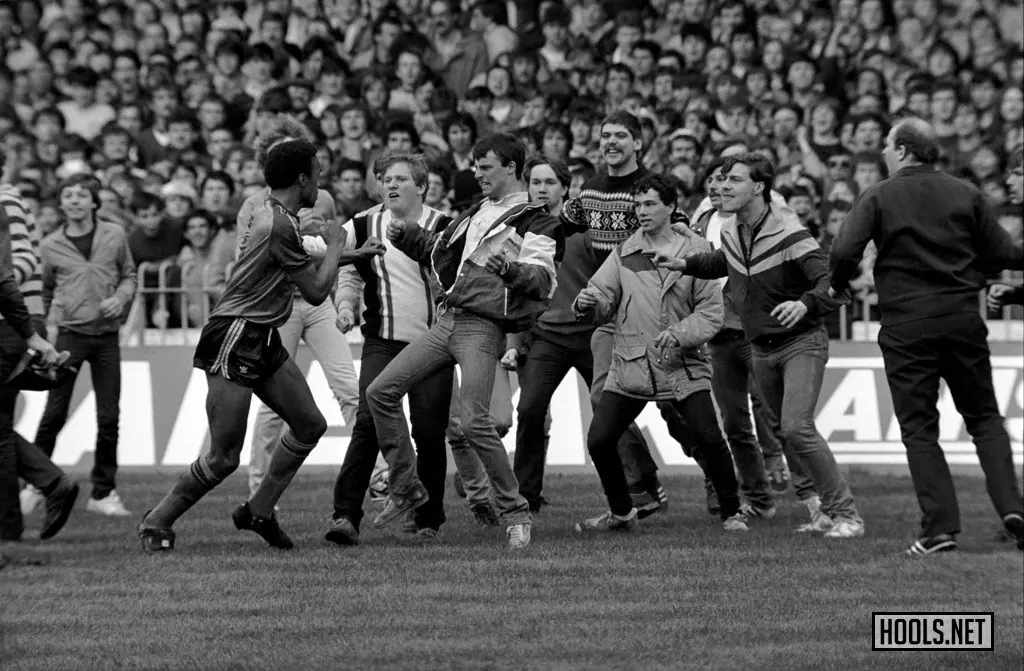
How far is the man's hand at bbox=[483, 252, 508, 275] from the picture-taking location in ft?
31.3

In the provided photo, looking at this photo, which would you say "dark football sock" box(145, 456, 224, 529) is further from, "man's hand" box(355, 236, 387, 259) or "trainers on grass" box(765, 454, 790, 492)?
"trainers on grass" box(765, 454, 790, 492)

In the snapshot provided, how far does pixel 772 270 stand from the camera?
1069 cm

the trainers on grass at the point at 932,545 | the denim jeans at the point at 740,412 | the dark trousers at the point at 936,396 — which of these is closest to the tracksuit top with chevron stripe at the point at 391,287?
the denim jeans at the point at 740,412

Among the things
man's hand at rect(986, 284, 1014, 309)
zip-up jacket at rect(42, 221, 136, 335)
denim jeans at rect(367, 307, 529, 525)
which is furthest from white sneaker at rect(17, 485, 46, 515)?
man's hand at rect(986, 284, 1014, 309)

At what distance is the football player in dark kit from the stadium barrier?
452 cm

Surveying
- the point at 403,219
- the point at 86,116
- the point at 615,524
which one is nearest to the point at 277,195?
the point at 403,219

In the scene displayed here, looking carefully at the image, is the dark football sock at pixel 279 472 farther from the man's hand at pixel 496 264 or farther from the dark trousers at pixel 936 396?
the dark trousers at pixel 936 396

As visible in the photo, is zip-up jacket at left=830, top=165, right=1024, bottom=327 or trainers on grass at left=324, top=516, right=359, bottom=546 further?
trainers on grass at left=324, top=516, right=359, bottom=546

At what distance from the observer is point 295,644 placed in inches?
301

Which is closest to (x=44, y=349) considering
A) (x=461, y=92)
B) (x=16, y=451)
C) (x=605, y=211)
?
(x=16, y=451)

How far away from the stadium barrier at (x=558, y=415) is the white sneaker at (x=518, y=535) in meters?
4.25

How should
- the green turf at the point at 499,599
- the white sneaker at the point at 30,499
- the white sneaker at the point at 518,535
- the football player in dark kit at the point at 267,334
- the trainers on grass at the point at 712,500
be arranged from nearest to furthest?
the green turf at the point at 499,599, the football player in dark kit at the point at 267,334, the white sneaker at the point at 518,535, the trainers on grass at the point at 712,500, the white sneaker at the point at 30,499

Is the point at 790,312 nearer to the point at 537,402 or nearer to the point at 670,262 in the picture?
the point at 670,262

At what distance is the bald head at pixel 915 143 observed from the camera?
10062 millimetres
